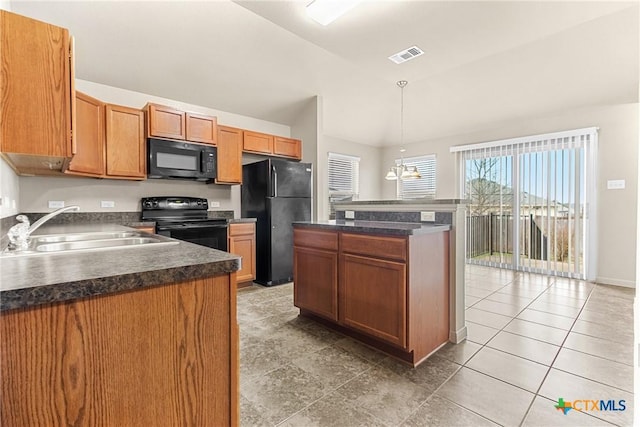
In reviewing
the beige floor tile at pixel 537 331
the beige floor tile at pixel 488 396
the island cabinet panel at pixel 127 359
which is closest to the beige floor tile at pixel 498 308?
the beige floor tile at pixel 537 331

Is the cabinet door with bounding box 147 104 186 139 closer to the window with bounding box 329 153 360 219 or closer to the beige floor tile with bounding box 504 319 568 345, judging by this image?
the window with bounding box 329 153 360 219

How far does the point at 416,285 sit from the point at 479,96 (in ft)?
13.0

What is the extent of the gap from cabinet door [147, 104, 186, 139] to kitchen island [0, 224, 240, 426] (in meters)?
2.86

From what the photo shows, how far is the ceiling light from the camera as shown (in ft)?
8.28

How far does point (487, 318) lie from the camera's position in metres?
2.92

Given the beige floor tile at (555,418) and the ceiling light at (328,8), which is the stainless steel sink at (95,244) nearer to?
the beige floor tile at (555,418)

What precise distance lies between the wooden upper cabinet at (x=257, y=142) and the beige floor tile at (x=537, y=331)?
3.73m

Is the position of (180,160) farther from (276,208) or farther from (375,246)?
(375,246)

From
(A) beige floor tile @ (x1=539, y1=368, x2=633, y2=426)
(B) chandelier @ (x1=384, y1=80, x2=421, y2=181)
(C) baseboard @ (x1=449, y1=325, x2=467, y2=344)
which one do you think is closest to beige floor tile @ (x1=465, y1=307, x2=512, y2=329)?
(C) baseboard @ (x1=449, y1=325, x2=467, y2=344)

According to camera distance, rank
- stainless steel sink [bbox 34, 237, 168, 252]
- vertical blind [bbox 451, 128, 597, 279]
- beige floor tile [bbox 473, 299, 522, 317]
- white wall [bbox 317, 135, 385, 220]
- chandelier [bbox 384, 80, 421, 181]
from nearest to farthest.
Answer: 1. stainless steel sink [bbox 34, 237, 168, 252]
2. beige floor tile [bbox 473, 299, 522, 317]
3. chandelier [bbox 384, 80, 421, 181]
4. vertical blind [bbox 451, 128, 597, 279]
5. white wall [bbox 317, 135, 385, 220]

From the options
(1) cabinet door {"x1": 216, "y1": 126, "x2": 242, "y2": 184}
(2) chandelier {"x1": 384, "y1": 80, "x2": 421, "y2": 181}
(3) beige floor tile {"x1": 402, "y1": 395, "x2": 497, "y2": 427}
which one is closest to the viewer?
(3) beige floor tile {"x1": 402, "y1": 395, "x2": 497, "y2": 427}

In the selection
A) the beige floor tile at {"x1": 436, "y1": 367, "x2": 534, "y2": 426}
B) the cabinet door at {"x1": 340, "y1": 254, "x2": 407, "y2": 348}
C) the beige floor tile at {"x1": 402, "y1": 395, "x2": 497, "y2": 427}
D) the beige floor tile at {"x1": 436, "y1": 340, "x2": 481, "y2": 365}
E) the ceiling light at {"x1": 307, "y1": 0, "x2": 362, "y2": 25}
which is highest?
the ceiling light at {"x1": 307, "y1": 0, "x2": 362, "y2": 25}

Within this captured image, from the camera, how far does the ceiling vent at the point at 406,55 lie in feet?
12.1

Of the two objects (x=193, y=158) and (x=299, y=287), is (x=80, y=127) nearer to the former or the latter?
(x=193, y=158)
